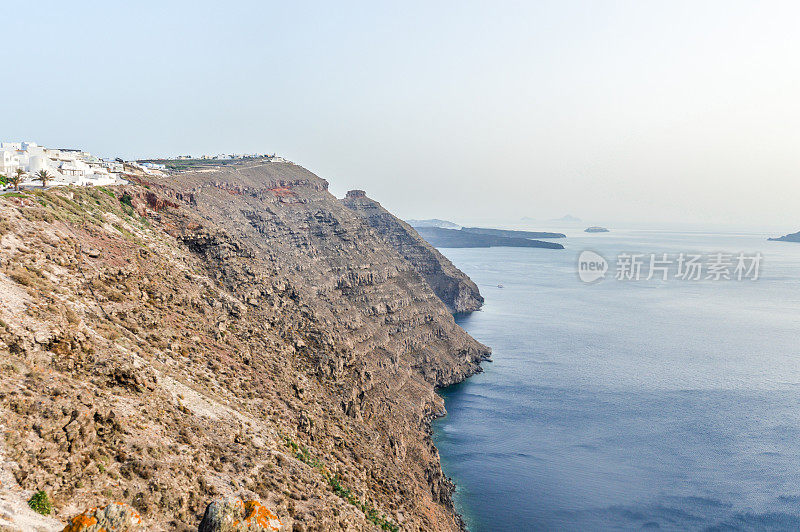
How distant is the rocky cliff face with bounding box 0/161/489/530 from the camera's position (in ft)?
53.5

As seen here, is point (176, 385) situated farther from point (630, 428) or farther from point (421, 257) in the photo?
point (421, 257)

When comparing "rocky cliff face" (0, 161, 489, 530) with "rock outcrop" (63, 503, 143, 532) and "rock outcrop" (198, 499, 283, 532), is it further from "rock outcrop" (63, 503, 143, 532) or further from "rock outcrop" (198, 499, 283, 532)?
"rock outcrop" (198, 499, 283, 532)

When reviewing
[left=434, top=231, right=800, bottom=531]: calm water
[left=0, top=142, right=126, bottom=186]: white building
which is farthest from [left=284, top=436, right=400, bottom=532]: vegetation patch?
[left=0, top=142, right=126, bottom=186]: white building

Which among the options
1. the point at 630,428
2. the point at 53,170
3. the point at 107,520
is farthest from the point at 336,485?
the point at 630,428

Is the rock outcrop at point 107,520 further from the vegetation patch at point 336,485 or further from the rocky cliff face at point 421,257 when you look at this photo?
the rocky cliff face at point 421,257

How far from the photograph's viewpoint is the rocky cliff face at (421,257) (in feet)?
510

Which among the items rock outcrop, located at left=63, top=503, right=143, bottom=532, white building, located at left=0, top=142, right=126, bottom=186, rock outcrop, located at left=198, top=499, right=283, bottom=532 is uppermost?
white building, located at left=0, top=142, right=126, bottom=186

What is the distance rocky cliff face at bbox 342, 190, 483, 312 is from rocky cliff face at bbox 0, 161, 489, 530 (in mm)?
87979

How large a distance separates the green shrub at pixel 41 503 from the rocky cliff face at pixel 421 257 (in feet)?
462

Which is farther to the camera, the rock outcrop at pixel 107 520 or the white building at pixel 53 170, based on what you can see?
the white building at pixel 53 170

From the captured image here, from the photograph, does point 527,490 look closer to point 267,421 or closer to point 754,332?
point 267,421

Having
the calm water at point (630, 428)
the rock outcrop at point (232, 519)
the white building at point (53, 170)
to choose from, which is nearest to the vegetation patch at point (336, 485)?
the rock outcrop at point (232, 519)

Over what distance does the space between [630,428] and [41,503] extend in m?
74.6

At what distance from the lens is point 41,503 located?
523 inches
